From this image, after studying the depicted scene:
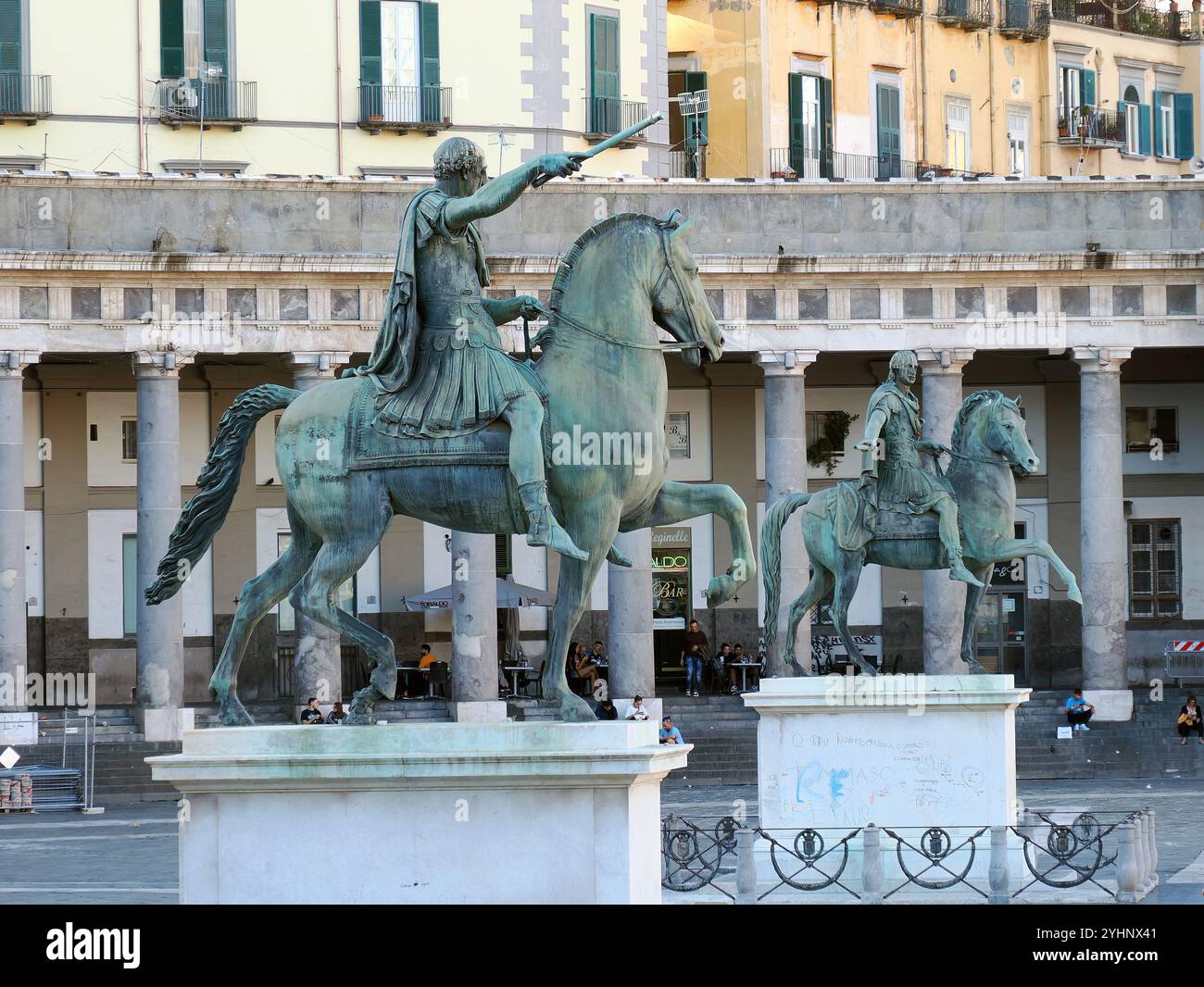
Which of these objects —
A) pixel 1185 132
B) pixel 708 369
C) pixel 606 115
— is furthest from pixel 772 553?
pixel 1185 132

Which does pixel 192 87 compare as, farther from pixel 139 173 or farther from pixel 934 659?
pixel 934 659

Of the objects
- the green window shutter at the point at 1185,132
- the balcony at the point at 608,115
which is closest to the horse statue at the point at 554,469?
the balcony at the point at 608,115

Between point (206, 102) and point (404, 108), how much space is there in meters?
4.35

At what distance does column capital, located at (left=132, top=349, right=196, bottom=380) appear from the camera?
49.8 meters

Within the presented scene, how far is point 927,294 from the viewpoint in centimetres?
5331

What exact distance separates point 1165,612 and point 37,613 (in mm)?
25720

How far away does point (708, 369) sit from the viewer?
2381 inches

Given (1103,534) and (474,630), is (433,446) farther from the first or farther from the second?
(1103,534)

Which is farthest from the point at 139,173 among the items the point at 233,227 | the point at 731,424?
the point at 731,424

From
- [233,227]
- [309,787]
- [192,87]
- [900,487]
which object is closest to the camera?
[309,787]

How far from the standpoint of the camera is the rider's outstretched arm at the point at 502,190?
16531mm

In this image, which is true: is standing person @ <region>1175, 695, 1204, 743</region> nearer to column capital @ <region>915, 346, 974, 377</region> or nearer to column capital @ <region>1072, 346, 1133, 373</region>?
column capital @ <region>1072, 346, 1133, 373</region>

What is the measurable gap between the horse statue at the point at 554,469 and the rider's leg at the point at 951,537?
36.5 ft

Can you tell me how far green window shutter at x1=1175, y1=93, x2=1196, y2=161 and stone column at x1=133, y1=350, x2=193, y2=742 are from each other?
33387mm
